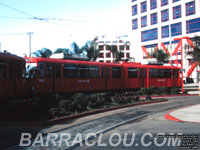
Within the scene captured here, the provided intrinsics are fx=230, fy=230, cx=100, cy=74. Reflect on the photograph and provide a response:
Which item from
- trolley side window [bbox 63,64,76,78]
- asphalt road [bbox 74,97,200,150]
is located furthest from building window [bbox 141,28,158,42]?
asphalt road [bbox 74,97,200,150]

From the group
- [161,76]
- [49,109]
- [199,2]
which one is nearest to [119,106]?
[49,109]

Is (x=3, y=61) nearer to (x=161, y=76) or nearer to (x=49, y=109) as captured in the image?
(x=49, y=109)

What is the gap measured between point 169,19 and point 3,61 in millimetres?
53541

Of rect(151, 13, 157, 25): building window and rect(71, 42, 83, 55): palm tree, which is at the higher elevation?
rect(151, 13, 157, 25): building window

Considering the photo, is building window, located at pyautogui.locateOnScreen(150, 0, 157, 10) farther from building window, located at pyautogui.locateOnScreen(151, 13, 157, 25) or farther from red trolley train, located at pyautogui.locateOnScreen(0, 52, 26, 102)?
red trolley train, located at pyautogui.locateOnScreen(0, 52, 26, 102)

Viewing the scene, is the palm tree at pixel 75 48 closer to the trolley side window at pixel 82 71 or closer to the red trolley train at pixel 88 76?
the red trolley train at pixel 88 76

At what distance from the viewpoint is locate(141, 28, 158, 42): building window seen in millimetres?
63050

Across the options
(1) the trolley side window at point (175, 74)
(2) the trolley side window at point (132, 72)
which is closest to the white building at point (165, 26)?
(1) the trolley side window at point (175, 74)

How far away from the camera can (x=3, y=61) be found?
1371 centimetres

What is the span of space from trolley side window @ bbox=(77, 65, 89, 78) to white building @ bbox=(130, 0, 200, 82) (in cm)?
3462

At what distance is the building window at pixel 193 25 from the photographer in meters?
53.4

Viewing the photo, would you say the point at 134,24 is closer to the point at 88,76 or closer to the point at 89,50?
the point at 89,50

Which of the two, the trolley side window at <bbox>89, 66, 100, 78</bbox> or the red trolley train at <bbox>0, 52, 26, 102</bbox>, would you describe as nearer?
the red trolley train at <bbox>0, 52, 26, 102</bbox>

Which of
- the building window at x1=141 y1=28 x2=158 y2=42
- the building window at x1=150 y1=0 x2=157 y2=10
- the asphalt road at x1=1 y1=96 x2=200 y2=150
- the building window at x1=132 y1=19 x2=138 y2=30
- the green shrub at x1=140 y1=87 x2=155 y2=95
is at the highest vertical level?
the building window at x1=150 y1=0 x2=157 y2=10
